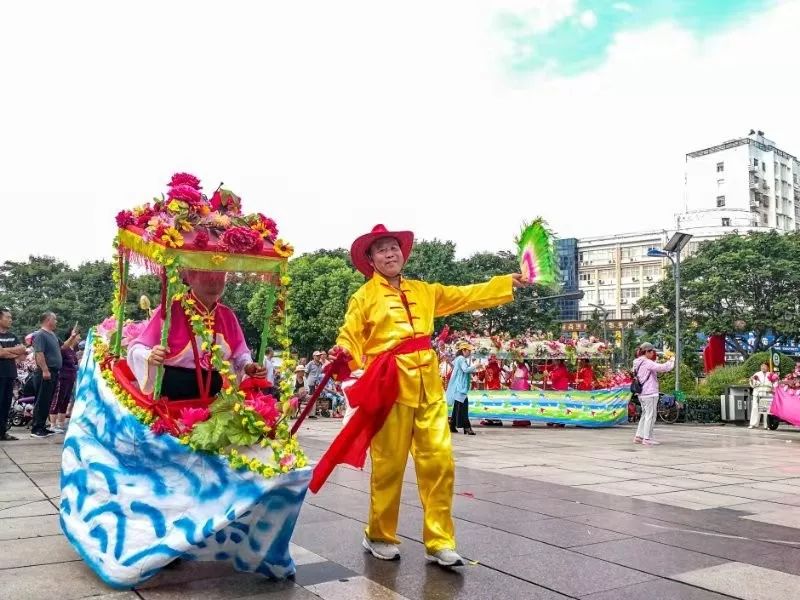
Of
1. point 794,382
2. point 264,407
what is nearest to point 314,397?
point 264,407

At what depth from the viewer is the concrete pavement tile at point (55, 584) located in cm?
349

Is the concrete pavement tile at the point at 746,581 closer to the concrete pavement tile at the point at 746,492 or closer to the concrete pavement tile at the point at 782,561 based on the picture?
the concrete pavement tile at the point at 782,561

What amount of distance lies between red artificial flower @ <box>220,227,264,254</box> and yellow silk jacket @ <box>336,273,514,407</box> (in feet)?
2.67

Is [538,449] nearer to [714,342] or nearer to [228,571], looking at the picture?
[228,571]

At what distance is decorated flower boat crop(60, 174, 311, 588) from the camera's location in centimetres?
360

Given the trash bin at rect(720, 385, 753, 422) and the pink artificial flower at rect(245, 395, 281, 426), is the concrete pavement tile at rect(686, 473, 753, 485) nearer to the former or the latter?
the pink artificial flower at rect(245, 395, 281, 426)

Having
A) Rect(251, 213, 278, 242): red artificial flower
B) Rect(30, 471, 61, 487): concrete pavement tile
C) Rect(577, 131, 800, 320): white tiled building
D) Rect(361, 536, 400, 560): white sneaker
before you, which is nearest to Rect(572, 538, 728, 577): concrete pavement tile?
Rect(361, 536, 400, 560): white sneaker

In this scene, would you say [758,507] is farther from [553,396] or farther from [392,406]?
[553,396]

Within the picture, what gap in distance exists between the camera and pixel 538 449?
10969mm

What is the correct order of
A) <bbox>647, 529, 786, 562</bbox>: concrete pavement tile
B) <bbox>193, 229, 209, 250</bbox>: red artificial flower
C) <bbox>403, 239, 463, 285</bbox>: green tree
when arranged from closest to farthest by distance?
<bbox>193, 229, 209, 250</bbox>: red artificial flower
<bbox>647, 529, 786, 562</bbox>: concrete pavement tile
<bbox>403, 239, 463, 285</bbox>: green tree

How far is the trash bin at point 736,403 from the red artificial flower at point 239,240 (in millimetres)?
16500

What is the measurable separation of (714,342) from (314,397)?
89.2ft

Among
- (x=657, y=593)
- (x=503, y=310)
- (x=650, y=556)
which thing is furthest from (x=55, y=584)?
(x=503, y=310)

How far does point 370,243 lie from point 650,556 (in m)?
2.48
